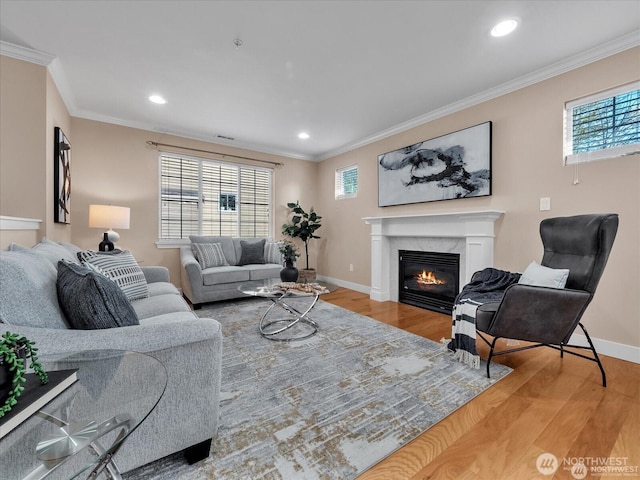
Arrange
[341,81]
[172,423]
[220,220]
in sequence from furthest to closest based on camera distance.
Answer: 1. [220,220]
2. [341,81]
3. [172,423]

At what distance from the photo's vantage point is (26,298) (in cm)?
104

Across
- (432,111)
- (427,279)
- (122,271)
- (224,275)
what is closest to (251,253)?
(224,275)

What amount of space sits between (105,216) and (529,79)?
4.81 meters

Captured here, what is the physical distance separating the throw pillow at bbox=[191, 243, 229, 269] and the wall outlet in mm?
3920

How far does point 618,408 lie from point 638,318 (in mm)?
1029

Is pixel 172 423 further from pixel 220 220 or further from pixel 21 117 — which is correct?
pixel 220 220

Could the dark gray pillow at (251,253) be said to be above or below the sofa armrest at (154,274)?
above

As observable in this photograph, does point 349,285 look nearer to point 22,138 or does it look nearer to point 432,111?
point 432,111

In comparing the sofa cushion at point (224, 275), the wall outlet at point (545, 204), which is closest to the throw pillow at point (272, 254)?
the sofa cushion at point (224, 275)

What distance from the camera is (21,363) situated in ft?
2.10

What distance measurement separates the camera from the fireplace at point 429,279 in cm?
348

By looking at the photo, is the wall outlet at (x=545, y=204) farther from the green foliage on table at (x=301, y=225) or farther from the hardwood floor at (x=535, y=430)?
the green foliage on table at (x=301, y=225)

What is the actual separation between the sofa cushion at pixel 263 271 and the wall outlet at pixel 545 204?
327 centimetres

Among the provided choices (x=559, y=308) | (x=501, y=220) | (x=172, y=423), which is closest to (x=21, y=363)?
(x=172, y=423)
